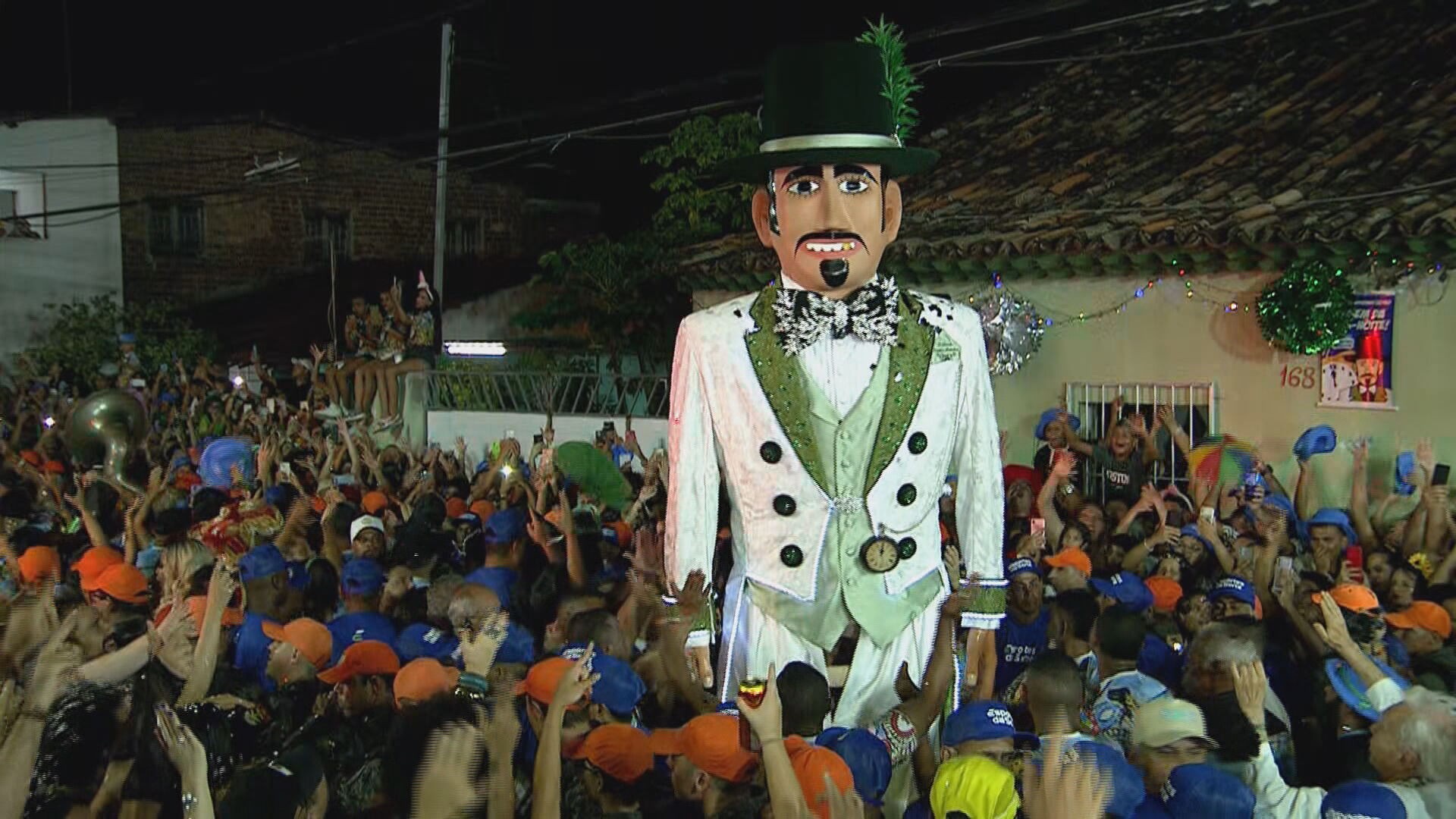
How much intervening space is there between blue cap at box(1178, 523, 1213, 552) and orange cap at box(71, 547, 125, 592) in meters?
5.43

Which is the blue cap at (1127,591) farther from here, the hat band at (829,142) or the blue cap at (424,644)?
the blue cap at (424,644)

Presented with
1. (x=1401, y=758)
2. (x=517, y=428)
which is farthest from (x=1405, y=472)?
(x=517, y=428)

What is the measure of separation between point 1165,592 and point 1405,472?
9.48 ft

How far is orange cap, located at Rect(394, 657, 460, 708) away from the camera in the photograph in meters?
4.30

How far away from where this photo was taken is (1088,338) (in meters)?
10.8

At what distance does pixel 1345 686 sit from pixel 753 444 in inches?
86.4

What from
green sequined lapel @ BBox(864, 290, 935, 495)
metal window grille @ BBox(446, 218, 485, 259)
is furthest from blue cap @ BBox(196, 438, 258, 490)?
metal window grille @ BBox(446, 218, 485, 259)

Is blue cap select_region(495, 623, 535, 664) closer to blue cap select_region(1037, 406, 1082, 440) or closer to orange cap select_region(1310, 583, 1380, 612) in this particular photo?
orange cap select_region(1310, 583, 1380, 612)

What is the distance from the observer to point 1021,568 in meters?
6.02

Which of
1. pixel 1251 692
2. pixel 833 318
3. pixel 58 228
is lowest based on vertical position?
pixel 1251 692

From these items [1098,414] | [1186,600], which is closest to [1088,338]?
[1098,414]

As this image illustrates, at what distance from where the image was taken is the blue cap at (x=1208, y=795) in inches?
149

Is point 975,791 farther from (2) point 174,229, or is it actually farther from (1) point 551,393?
(2) point 174,229

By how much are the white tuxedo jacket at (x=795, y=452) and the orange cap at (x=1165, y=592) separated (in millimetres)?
2150
